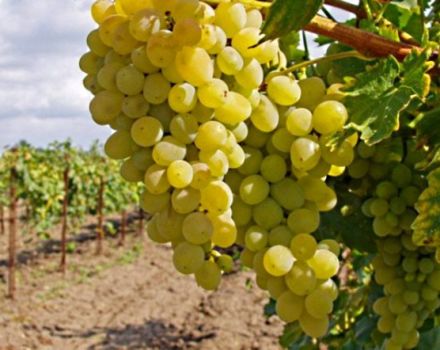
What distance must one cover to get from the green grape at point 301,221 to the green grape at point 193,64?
9.2 inches

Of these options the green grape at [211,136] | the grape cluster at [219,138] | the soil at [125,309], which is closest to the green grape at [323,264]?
the grape cluster at [219,138]

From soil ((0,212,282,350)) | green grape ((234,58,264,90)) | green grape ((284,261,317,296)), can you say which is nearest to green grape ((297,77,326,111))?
green grape ((234,58,264,90))

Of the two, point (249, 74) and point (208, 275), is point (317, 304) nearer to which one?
point (208, 275)

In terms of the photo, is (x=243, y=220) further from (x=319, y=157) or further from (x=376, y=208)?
(x=376, y=208)

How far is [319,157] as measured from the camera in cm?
92

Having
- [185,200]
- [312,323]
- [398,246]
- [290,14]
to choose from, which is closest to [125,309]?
[398,246]

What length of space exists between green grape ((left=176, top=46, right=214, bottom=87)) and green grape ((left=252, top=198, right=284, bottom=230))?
214 millimetres

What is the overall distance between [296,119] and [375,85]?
0.37 feet

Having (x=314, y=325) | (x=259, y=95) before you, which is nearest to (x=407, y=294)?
(x=314, y=325)

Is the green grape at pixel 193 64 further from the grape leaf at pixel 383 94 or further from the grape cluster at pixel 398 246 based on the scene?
the grape cluster at pixel 398 246

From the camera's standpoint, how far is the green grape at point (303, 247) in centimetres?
90

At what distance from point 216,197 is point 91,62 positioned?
0.81 feet

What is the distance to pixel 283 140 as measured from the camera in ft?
3.03

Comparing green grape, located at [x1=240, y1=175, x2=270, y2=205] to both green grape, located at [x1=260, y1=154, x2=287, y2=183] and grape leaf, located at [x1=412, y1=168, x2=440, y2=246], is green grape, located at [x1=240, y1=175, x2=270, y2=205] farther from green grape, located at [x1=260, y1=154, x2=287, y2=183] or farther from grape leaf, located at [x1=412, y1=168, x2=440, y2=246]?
grape leaf, located at [x1=412, y1=168, x2=440, y2=246]
